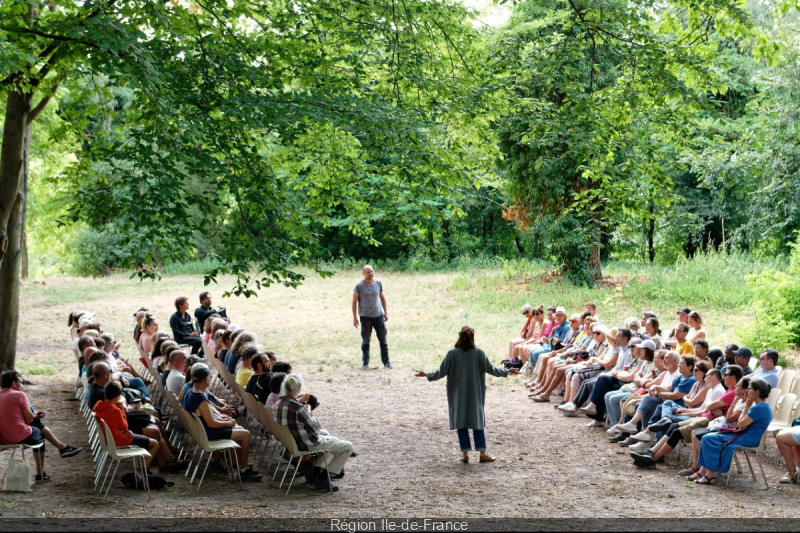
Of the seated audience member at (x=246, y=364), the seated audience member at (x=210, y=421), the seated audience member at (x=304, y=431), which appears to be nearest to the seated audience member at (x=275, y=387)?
the seated audience member at (x=304, y=431)

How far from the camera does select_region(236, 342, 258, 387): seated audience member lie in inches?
387

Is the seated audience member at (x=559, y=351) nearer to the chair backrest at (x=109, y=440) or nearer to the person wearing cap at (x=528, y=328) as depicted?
the person wearing cap at (x=528, y=328)

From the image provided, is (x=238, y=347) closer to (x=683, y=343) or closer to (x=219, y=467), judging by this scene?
(x=219, y=467)

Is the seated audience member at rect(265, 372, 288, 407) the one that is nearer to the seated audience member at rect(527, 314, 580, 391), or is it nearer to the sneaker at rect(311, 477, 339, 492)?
the sneaker at rect(311, 477, 339, 492)

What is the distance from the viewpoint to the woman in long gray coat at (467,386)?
28.6 ft

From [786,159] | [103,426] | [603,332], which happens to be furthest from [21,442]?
[786,159]

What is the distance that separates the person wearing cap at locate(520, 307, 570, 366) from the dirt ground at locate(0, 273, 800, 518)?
2.01 ft

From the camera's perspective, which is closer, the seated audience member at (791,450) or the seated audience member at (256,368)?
the seated audience member at (791,450)

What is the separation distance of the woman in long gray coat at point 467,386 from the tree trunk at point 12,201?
654 cm

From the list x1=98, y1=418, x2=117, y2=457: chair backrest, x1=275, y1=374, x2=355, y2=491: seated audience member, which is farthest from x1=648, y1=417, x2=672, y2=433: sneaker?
x1=98, y1=418, x2=117, y2=457: chair backrest

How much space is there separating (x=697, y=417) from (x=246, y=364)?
5453 mm

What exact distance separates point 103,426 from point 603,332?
24.0ft

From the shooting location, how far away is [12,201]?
36.3 feet

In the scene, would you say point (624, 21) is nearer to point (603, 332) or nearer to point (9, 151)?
point (603, 332)
